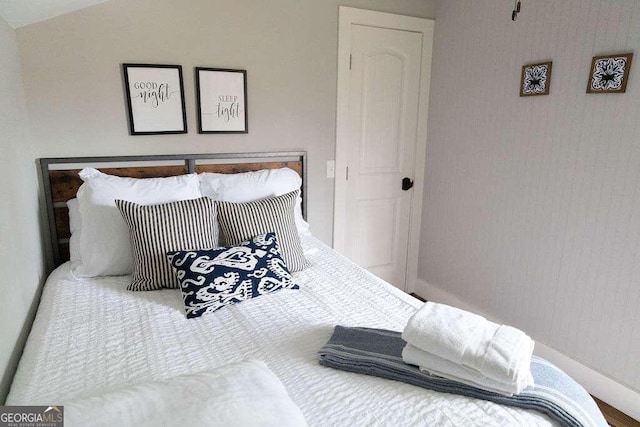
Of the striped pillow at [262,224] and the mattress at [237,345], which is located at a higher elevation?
the striped pillow at [262,224]

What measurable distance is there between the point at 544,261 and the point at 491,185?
0.56m

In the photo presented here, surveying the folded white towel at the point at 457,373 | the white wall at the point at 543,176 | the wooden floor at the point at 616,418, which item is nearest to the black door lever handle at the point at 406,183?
the white wall at the point at 543,176

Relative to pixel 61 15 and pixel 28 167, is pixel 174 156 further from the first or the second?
pixel 61 15

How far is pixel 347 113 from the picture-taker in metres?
2.69

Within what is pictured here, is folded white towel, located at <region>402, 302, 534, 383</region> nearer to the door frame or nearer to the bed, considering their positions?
the bed

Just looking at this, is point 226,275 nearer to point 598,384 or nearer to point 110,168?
point 110,168

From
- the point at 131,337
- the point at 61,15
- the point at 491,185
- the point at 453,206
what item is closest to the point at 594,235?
the point at 491,185

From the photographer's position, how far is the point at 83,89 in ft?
6.57

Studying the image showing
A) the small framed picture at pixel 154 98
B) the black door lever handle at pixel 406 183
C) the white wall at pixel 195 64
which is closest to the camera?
the white wall at pixel 195 64

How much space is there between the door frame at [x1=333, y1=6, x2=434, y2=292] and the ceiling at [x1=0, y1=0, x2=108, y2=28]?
141 cm

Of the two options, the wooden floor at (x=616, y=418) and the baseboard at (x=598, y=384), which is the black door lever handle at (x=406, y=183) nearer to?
the baseboard at (x=598, y=384)

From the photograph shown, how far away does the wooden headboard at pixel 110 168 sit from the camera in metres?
2.02

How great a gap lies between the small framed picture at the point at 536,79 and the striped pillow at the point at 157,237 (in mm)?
1927

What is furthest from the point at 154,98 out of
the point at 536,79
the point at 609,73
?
the point at 609,73
